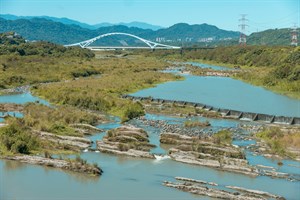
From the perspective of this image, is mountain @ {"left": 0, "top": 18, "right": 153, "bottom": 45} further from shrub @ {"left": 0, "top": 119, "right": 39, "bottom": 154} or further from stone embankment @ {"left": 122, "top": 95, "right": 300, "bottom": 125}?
shrub @ {"left": 0, "top": 119, "right": 39, "bottom": 154}

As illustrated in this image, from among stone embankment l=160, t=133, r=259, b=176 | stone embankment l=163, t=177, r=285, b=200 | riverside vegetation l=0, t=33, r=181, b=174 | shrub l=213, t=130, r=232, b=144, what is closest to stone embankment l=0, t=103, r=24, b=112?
riverside vegetation l=0, t=33, r=181, b=174

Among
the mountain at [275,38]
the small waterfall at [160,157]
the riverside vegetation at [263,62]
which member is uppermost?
the mountain at [275,38]

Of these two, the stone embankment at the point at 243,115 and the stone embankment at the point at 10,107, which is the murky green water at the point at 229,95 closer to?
the stone embankment at the point at 243,115

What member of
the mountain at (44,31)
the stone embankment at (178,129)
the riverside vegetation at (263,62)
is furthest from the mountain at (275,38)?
the stone embankment at (178,129)

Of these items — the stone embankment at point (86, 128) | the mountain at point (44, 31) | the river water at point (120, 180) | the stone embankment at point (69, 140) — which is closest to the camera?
the river water at point (120, 180)

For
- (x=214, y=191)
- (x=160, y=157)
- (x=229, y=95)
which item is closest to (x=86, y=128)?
(x=160, y=157)

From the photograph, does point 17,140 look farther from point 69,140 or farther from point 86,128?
point 86,128
